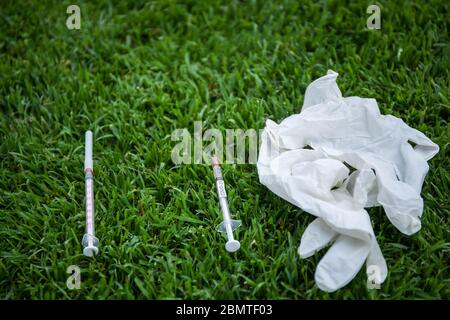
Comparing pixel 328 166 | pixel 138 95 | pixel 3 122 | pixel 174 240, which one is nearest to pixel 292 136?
pixel 328 166

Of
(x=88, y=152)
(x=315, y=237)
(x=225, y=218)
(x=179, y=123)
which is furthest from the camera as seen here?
(x=179, y=123)

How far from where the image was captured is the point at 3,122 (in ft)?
10.5

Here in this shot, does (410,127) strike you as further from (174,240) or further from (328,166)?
(174,240)

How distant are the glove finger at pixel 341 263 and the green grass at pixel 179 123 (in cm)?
6

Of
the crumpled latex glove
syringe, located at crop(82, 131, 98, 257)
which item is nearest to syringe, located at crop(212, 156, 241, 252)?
the crumpled latex glove

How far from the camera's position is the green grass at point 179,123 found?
2.41m

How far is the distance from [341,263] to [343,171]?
0.50 m

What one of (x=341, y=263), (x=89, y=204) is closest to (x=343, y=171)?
(x=341, y=263)

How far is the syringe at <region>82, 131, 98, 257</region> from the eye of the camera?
248cm

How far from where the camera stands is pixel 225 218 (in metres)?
2.56

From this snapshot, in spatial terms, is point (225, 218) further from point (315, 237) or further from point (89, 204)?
point (89, 204)

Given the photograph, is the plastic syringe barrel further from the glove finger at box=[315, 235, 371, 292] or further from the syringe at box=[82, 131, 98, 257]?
the syringe at box=[82, 131, 98, 257]

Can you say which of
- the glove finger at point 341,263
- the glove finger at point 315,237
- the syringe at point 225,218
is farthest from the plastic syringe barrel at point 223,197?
the glove finger at point 341,263

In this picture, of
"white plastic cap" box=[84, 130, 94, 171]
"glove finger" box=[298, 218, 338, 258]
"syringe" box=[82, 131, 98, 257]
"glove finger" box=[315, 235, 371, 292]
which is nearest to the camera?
"glove finger" box=[315, 235, 371, 292]
